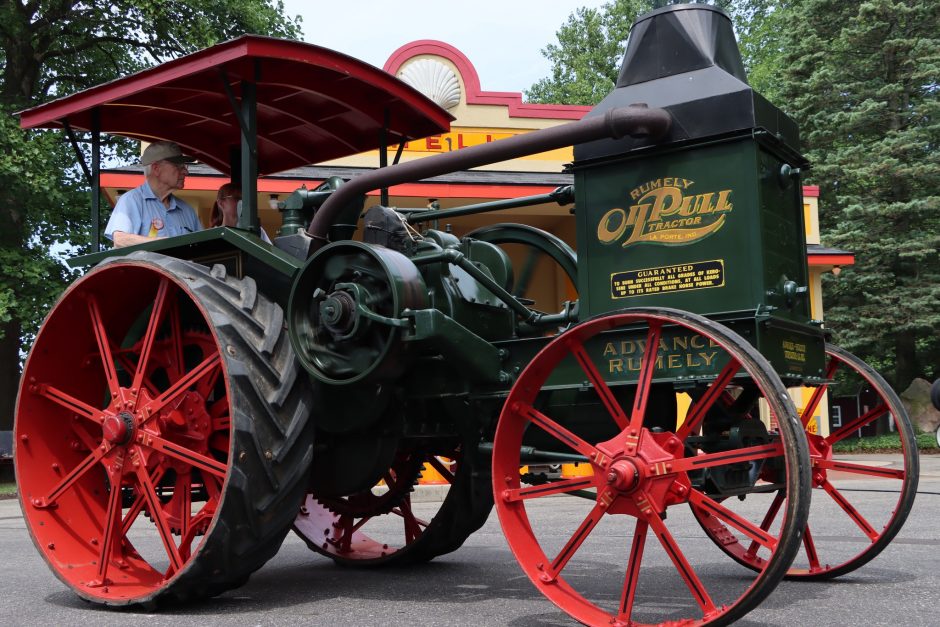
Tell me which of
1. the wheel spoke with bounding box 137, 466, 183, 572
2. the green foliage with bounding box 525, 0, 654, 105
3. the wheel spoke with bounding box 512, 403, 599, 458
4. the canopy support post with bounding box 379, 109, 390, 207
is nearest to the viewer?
the wheel spoke with bounding box 512, 403, 599, 458

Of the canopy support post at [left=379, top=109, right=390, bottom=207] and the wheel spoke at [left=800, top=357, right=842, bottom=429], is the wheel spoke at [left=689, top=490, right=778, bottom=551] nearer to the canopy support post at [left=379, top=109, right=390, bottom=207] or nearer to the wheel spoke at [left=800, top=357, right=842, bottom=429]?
the wheel spoke at [left=800, top=357, right=842, bottom=429]

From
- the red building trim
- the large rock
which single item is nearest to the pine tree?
the large rock

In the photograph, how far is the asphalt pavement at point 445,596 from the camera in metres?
4.06

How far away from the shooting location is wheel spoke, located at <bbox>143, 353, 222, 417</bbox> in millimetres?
4461

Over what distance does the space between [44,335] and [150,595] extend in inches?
58.4

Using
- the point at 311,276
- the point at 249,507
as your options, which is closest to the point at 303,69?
the point at 311,276

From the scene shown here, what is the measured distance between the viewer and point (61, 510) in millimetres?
5027

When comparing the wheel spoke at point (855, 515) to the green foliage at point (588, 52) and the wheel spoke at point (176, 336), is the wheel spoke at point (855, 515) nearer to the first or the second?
the wheel spoke at point (176, 336)

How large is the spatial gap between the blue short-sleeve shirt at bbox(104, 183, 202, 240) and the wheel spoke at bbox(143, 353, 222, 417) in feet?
3.95

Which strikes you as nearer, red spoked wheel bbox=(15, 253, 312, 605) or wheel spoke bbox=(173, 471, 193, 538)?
red spoked wheel bbox=(15, 253, 312, 605)

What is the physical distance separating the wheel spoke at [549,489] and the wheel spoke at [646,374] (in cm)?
28

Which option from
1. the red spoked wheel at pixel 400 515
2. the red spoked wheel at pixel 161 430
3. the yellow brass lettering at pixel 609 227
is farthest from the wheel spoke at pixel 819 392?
the red spoked wheel at pixel 161 430

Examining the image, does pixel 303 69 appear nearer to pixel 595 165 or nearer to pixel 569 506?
pixel 595 165

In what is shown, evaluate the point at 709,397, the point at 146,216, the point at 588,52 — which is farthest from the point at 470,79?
the point at 588,52
